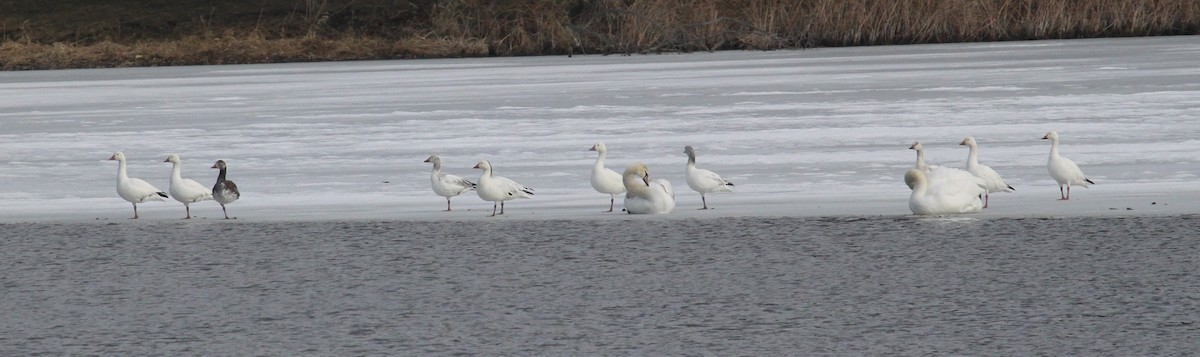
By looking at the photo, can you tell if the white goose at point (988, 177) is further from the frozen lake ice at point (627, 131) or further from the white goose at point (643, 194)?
the white goose at point (643, 194)

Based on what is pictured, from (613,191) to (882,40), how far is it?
19793mm

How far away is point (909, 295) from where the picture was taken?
7.15 meters

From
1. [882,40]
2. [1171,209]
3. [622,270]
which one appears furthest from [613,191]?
[882,40]

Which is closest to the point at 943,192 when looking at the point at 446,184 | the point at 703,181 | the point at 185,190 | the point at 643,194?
the point at 703,181

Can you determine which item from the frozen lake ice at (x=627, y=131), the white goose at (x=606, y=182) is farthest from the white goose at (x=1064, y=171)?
the white goose at (x=606, y=182)

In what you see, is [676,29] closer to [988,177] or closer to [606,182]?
[606,182]

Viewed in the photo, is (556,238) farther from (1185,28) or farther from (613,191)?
(1185,28)

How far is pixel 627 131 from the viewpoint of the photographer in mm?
14977

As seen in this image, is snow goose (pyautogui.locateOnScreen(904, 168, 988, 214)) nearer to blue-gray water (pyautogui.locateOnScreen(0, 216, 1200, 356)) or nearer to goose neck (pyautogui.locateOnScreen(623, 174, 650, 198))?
blue-gray water (pyautogui.locateOnScreen(0, 216, 1200, 356))

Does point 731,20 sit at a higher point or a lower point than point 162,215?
higher

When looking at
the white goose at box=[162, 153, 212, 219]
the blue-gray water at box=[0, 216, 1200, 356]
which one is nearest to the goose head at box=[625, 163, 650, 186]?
the blue-gray water at box=[0, 216, 1200, 356]

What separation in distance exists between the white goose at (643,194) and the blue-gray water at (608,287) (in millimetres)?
198

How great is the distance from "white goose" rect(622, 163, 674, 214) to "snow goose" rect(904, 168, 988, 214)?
4.22 ft

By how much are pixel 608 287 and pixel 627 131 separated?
24.7 feet
